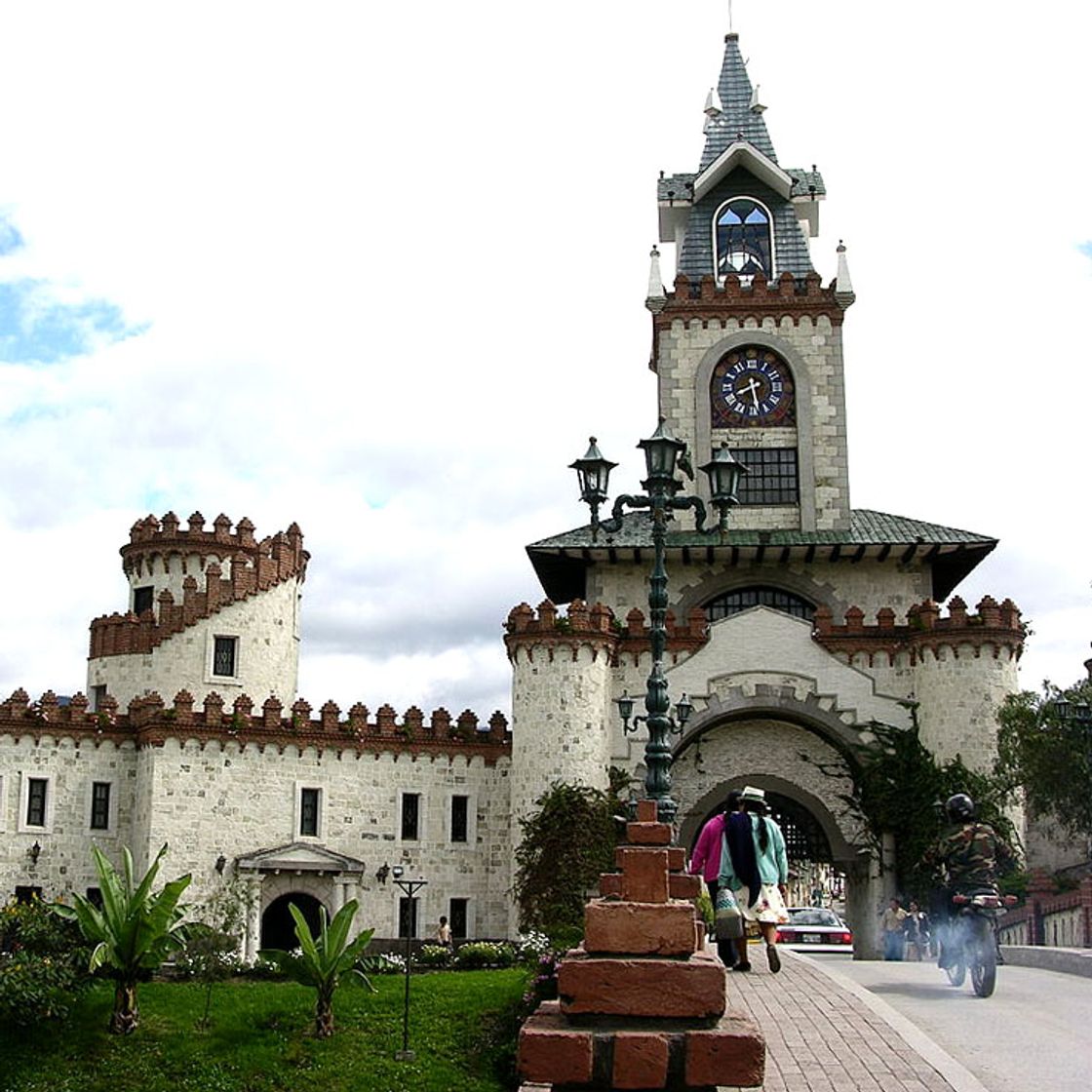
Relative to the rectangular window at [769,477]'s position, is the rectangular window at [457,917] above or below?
→ below

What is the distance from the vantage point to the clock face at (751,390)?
144 ft

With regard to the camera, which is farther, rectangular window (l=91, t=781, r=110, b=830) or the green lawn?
rectangular window (l=91, t=781, r=110, b=830)

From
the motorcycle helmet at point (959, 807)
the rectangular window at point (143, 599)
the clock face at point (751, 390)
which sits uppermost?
the clock face at point (751, 390)

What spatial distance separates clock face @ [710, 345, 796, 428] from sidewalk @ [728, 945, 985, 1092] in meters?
26.3

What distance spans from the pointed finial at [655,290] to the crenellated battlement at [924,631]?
11.6m

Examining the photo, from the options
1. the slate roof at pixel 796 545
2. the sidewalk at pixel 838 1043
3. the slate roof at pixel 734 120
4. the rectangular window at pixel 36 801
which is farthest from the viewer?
the slate roof at pixel 734 120

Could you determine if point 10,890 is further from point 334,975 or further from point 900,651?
point 900,651

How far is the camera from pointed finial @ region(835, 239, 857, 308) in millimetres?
44188

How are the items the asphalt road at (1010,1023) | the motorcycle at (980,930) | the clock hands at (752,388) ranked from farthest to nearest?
the clock hands at (752,388), the motorcycle at (980,930), the asphalt road at (1010,1023)

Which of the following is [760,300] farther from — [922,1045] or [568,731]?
[922,1045]

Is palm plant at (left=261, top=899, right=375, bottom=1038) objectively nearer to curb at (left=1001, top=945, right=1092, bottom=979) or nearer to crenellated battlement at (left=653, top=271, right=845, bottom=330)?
curb at (left=1001, top=945, right=1092, bottom=979)

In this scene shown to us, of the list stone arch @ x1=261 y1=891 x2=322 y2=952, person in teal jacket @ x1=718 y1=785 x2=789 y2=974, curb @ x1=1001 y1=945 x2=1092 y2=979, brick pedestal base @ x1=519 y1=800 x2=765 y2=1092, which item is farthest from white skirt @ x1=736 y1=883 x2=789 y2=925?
stone arch @ x1=261 y1=891 x2=322 y2=952

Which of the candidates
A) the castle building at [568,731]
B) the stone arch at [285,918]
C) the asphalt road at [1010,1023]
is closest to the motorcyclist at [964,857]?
the asphalt road at [1010,1023]

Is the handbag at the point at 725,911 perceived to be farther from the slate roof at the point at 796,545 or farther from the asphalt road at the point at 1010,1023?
the slate roof at the point at 796,545
